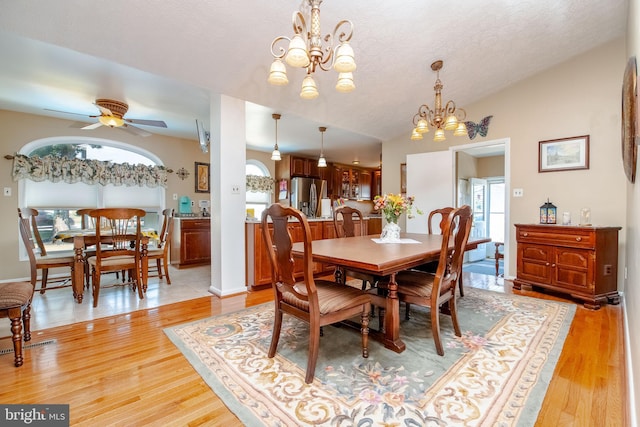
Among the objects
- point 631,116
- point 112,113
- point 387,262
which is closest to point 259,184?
point 112,113

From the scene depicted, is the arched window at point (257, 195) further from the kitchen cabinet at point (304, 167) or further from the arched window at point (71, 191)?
the arched window at point (71, 191)

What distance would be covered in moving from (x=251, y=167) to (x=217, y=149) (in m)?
3.23

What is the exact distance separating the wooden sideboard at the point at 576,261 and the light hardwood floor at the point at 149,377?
0.41 m

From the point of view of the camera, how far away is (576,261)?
3.03 metres

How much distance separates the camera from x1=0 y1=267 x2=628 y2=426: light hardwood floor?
137 cm

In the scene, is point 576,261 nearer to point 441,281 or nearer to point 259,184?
point 441,281

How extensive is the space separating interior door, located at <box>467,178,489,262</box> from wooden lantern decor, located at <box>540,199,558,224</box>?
2230 millimetres

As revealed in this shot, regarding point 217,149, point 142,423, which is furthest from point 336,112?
point 142,423

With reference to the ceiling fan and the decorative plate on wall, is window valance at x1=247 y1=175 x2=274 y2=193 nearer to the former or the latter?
the ceiling fan

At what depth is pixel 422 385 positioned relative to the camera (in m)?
1.59

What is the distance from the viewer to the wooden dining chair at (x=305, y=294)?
1.59 meters

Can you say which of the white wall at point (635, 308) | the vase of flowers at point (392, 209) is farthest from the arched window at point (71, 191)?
the white wall at point (635, 308)

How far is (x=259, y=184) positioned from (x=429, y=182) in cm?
354

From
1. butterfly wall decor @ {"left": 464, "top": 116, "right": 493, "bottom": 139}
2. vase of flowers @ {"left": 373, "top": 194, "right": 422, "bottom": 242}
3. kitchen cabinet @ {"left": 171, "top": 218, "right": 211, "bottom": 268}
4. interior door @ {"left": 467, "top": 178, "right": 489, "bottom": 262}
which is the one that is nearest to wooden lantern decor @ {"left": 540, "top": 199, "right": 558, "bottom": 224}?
butterfly wall decor @ {"left": 464, "top": 116, "right": 493, "bottom": 139}
